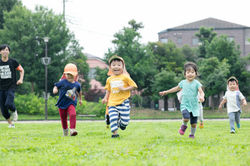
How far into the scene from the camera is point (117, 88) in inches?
312

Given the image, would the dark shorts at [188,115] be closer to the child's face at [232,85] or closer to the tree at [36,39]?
the child's face at [232,85]

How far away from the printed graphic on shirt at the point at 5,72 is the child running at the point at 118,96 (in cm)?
392

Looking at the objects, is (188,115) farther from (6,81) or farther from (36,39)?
(36,39)

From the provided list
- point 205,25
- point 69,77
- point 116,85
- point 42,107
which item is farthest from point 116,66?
point 205,25

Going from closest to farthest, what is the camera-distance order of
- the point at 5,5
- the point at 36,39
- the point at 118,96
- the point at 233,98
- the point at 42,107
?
the point at 118,96
the point at 233,98
the point at 42,107
the point at 36,39
the point at 5,5

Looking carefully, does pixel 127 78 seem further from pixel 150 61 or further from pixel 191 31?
pixel 191 31

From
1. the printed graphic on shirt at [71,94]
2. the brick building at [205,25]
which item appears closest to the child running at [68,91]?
the printed graphic on shirt at [71,94]

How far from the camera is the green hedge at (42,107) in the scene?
28422mm

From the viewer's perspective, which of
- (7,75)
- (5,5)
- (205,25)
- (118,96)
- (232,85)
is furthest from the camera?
(205,25)

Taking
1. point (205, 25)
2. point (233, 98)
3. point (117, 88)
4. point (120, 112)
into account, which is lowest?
point (120, 112)

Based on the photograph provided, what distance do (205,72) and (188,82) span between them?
3065 cm

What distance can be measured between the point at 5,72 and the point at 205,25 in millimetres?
61016

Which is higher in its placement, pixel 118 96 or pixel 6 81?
pixel 6 81

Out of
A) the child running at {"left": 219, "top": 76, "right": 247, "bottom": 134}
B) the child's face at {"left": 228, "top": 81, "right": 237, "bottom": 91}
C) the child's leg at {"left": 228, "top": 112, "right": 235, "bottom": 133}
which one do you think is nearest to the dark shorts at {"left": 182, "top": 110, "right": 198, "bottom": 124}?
the child's leg at {"left": 228, "top": 112, "right": 235, "bottom": 133}
